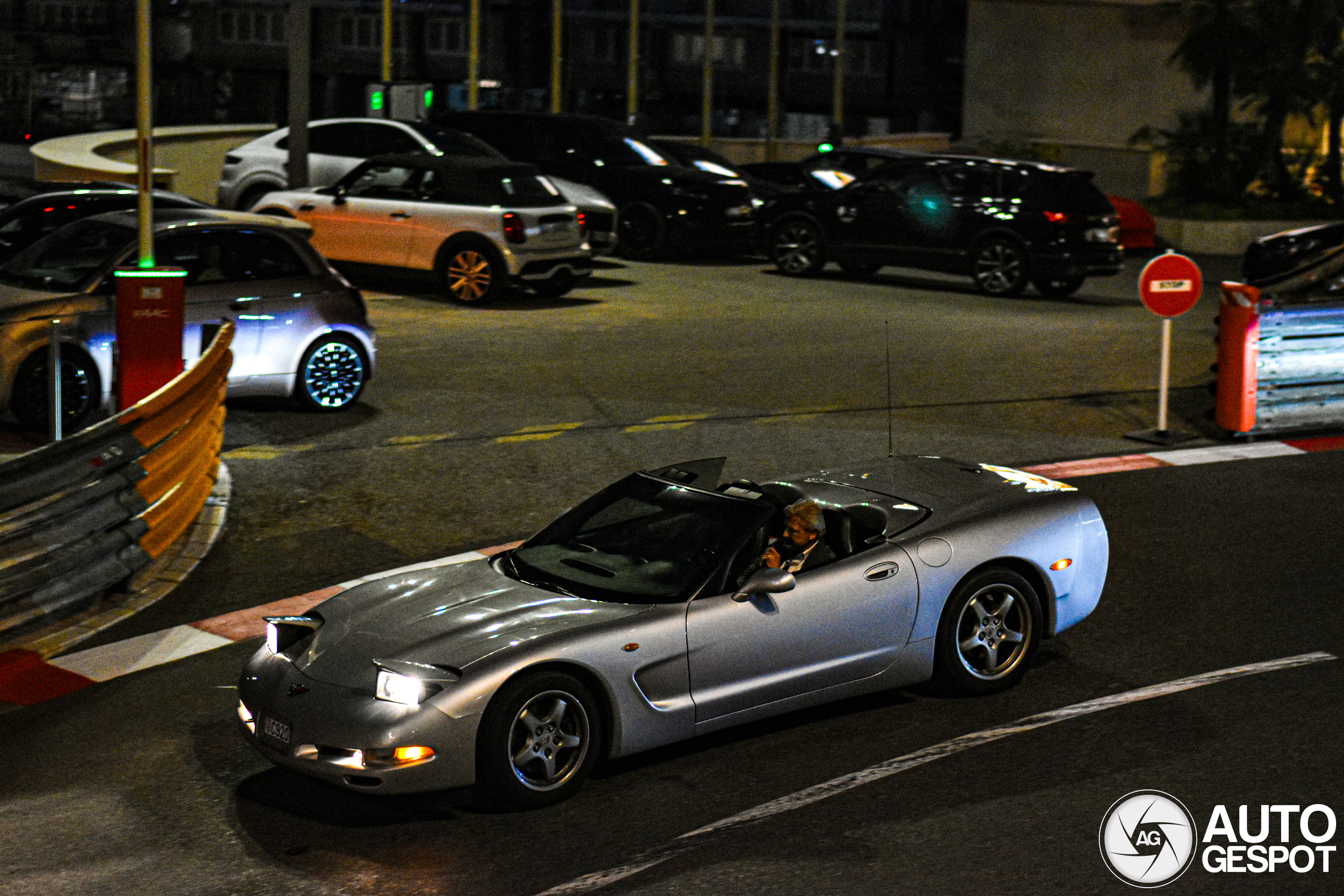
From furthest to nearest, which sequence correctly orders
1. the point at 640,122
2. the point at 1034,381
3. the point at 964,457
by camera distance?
the point at 640,122
the point at 1034,381
the point at 964,457

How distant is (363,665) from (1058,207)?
16.8 meters

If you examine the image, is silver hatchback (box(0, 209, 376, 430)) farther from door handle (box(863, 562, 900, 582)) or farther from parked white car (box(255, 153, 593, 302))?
door handle (box(863, 562, 900, 582))

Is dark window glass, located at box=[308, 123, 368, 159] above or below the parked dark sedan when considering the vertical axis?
above

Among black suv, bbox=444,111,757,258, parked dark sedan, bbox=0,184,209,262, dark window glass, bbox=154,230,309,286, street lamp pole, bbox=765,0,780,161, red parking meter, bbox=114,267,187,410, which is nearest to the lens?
red parking meter, bbox=114,267,187,410

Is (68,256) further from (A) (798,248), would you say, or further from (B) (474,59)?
(B) (474,59)

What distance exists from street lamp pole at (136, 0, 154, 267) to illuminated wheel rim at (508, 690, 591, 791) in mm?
5859

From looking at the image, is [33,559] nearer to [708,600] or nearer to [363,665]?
[363,665]

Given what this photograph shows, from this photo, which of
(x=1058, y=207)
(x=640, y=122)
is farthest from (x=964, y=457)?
(x=640, y=122)

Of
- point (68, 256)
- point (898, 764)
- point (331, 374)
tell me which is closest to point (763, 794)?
point (898, 764)

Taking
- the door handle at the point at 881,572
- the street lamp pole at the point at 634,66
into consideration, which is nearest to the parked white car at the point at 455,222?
the door handle at the point at 881,572

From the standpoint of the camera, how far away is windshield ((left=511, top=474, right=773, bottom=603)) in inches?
267

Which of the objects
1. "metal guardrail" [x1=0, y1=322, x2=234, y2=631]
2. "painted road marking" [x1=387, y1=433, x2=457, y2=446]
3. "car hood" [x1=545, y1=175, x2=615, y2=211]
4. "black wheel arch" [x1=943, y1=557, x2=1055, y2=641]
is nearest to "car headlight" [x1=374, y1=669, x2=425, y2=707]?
"black wheel arch" [x1=943, y1=557, x2=1055, y2=641]

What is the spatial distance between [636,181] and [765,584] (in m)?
18.2

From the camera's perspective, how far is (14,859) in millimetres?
5777
